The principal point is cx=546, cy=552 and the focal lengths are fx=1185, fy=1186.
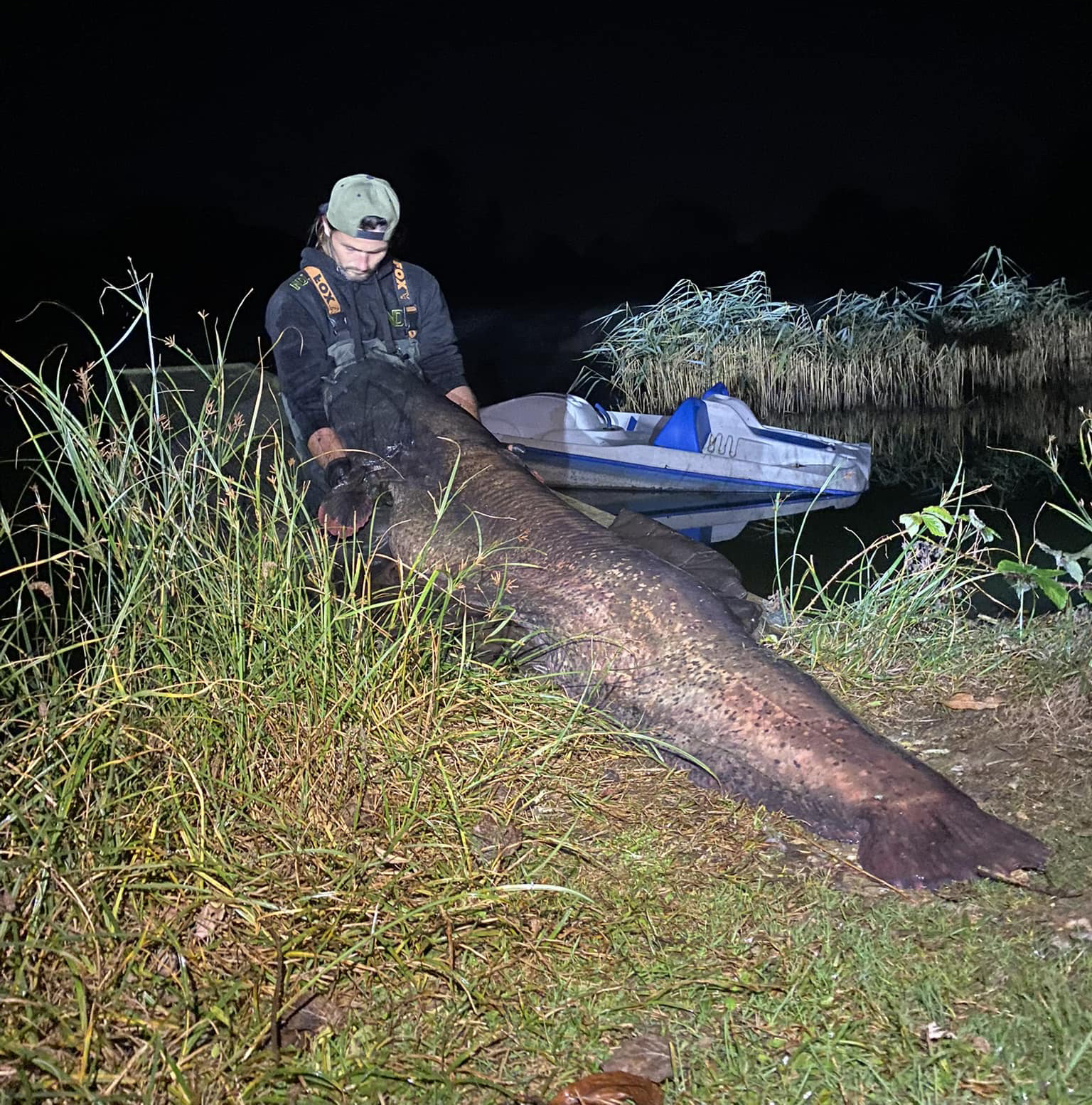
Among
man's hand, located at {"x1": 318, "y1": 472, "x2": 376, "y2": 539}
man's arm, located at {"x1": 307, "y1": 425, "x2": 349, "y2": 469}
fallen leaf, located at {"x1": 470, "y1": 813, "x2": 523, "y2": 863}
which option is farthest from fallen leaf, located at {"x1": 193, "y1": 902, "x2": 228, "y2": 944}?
man's arm, located at {"x1": 307, "y1": 425, "x2": 349, "y2": 469}

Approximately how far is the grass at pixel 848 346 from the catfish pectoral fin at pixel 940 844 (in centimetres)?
881

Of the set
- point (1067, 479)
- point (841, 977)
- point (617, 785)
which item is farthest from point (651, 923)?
point (1067, 479)

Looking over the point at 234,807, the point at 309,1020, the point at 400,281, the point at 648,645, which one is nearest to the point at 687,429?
the point at 400,281

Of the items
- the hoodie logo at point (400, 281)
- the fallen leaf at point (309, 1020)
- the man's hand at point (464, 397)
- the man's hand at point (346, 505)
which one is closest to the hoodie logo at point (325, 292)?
the hoodie logo at point (400, 281)

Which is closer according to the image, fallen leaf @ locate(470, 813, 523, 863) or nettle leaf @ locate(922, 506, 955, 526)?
fallen leaf @ locate(470, 813, 523, 863)

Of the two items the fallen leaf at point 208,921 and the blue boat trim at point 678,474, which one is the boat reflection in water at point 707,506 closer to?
the blue boat trim at point 678,474

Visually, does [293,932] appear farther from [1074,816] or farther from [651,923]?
[1074,816]

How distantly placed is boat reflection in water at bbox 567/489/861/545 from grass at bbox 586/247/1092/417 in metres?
1.79

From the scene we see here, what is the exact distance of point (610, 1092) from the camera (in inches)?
73.4

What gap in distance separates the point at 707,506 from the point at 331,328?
5463mm

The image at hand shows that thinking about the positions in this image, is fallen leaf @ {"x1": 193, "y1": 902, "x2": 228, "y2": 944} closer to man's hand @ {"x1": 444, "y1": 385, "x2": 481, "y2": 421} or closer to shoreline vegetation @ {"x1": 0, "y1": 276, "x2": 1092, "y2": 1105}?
shoreline vegetation @ {"x1": 0, "y1": 276, "x2": 1092, "y2": 1105}

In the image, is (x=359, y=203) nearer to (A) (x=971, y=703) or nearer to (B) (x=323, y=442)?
(B) (x=323, y=442)

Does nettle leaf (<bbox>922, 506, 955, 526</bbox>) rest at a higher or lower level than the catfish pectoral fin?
higher

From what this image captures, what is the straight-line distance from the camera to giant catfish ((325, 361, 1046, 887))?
2.50m
